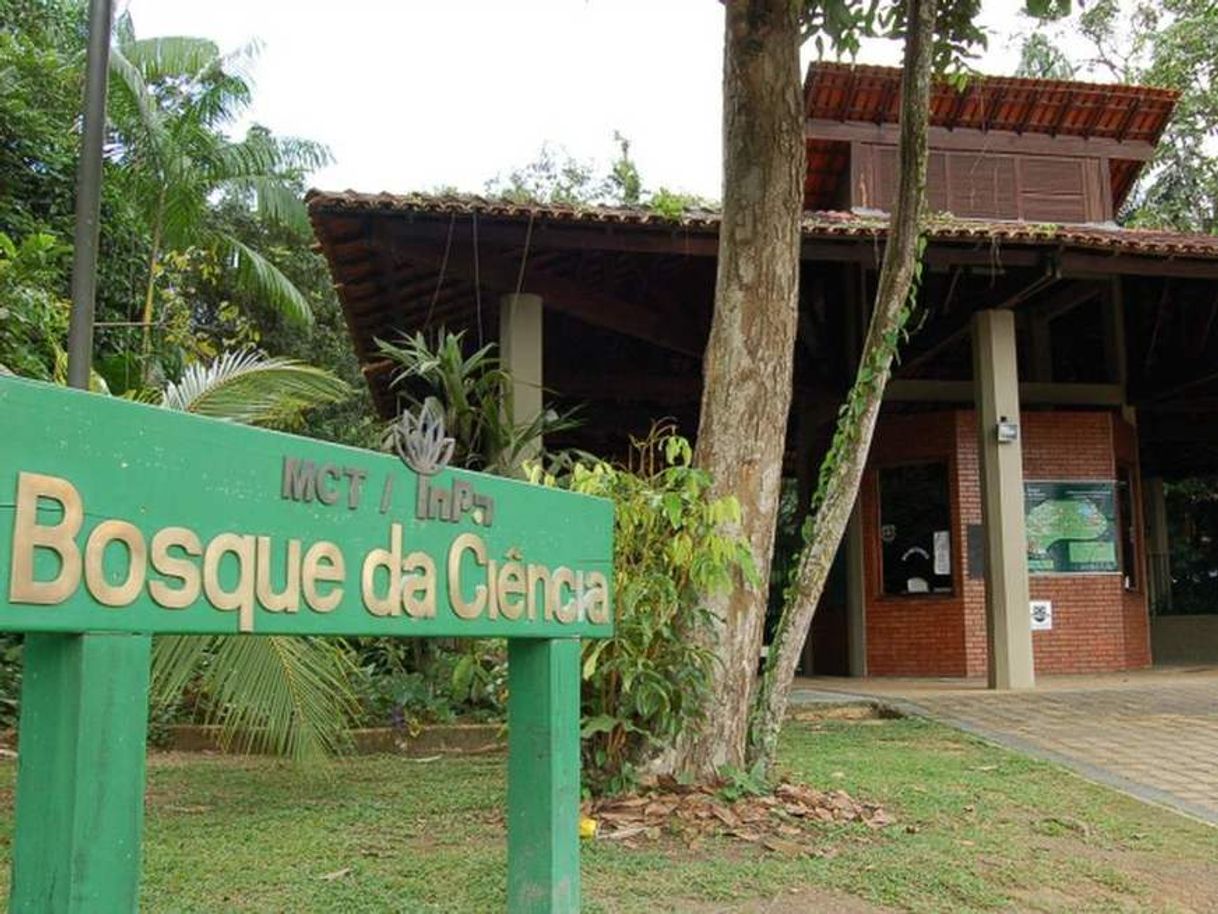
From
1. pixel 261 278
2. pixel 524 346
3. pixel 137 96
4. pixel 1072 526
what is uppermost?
pixel 137 96

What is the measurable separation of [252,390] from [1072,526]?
29.2 ft

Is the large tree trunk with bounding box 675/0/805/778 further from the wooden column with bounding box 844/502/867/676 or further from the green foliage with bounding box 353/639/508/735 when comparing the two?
the wooden column with bounding box 844/502/867/676

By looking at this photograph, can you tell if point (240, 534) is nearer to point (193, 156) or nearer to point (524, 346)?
point (524, 346)

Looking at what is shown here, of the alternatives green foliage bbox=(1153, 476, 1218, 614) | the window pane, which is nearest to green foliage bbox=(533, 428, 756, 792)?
the window pane

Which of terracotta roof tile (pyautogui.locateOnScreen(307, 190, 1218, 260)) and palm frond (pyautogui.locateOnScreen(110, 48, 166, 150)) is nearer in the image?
terracotta roof tile (pyautogui.locateOnScreen(307, 190, 1218, 260))

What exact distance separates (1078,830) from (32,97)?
586 inches

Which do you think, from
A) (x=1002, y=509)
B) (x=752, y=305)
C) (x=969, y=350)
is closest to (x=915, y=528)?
(x=969, y=350)

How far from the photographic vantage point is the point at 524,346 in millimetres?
9562

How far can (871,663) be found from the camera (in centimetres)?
1254

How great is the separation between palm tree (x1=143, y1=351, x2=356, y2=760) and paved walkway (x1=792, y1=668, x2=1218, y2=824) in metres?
4.11

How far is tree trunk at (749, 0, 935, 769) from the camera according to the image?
552 cm

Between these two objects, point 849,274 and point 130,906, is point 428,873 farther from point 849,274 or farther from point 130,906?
point 849,274

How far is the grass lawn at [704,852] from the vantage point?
393cm

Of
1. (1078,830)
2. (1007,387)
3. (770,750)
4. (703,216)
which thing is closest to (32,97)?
(703,216)
